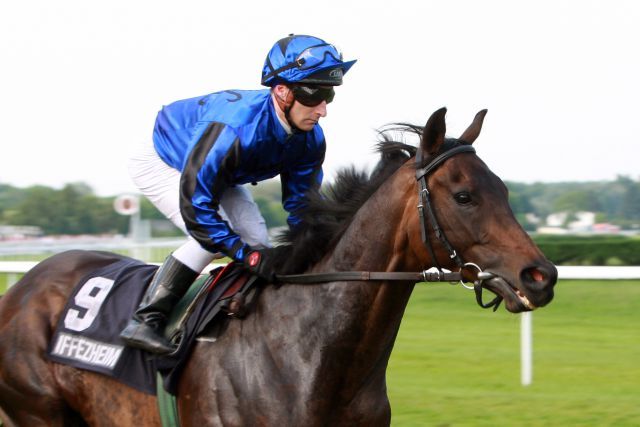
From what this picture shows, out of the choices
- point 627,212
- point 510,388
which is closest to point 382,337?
point 510,388

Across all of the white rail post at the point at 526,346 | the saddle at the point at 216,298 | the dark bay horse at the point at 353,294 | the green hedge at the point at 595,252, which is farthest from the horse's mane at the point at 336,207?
the green hedge at the point at 595,252

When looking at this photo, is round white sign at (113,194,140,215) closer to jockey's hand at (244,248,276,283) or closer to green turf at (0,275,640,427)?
green turf at (0,275,640,427)

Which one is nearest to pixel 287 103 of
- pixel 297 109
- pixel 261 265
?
pixel 297 109

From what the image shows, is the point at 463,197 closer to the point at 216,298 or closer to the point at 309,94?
the point at 309,94

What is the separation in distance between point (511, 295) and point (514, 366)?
15.4ft

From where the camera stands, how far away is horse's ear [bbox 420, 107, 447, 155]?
9.41ft

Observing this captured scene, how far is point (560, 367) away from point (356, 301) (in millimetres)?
4500

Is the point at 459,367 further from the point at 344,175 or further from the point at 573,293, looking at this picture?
the point at 573,293

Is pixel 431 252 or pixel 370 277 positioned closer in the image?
pixel 431 252

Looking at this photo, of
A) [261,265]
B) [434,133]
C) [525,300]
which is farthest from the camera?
[261,265]

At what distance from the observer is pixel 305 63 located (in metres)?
3.20

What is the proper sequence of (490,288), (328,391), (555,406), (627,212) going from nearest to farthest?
(490,288), (328,391), (555,406), (627,212)

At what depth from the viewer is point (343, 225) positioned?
3148 mm

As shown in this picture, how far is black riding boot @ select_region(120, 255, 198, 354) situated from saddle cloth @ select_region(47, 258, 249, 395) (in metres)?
0.05
